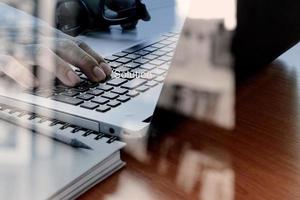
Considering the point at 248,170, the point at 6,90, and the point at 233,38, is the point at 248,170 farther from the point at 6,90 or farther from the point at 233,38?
the point at 6,90

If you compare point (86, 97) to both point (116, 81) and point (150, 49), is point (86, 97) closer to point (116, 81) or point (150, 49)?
point (116, 81)

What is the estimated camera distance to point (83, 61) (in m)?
0.52

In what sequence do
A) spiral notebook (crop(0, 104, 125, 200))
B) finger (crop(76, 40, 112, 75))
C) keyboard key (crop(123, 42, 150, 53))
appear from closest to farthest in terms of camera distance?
spiral notebook (crop(0, 104, 125, 200)), finger (crop(76, 40, 112, 75)), keyboard key (crop(123, 42, 150, 53))

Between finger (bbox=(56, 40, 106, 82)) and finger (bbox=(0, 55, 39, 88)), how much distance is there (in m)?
0.05

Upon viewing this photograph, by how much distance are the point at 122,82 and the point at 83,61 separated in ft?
0.20


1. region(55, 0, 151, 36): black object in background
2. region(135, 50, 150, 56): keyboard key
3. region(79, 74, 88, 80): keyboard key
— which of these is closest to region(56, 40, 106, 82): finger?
region(79, 74, 88, 80): keyboard key

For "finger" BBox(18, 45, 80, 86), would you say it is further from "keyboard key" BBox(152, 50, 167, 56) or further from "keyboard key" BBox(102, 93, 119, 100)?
"keyboard key" BBox(152, 50, 167, 56)

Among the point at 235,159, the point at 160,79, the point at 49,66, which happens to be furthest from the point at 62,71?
the point at 235,159

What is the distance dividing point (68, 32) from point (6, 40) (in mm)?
179

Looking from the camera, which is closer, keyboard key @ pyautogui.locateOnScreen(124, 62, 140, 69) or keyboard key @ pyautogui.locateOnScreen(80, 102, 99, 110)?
keyboard key @ pyautogui.locateOnScreen(80, 102, 99, 110)

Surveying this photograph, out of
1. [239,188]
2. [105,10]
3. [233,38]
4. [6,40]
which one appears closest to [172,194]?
[239,188]

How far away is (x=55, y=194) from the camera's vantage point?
318 mm

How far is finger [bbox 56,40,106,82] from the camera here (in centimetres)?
52

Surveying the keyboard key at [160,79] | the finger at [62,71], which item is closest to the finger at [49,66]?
the finger at [62,71]
